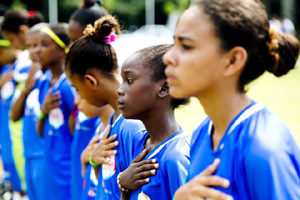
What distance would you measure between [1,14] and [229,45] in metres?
8.43

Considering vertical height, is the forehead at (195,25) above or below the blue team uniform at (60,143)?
above

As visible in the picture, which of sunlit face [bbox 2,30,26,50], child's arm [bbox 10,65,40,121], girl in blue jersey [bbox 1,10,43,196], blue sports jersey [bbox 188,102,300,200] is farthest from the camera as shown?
sunlit face [bbox 2,30,26,50]

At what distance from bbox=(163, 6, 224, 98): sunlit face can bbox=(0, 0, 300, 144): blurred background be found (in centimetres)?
194

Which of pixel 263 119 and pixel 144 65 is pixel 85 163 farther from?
pixel 263 119

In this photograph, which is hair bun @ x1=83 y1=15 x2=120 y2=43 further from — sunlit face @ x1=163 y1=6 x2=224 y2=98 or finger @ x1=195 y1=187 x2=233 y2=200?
finger @ x1=195 y1=187 x2=233 y2=200

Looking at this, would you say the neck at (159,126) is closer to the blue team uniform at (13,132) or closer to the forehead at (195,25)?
the forehead at (195,25)

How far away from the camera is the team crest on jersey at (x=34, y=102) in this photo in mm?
5281

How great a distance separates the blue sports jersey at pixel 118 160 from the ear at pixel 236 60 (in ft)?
3.95

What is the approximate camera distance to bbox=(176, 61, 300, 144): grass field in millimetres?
10019

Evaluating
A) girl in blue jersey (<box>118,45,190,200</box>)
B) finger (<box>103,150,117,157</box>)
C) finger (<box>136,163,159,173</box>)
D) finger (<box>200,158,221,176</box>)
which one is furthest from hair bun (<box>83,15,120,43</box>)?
finger (<box>200,158,221,176</box>)

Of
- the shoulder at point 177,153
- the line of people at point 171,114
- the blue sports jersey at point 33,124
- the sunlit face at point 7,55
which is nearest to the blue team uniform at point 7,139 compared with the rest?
the sunlit face at point 7,55

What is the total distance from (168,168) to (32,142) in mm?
3344

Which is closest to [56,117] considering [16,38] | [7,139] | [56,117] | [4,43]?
[56,117]

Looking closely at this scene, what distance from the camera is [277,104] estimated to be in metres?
12.3
